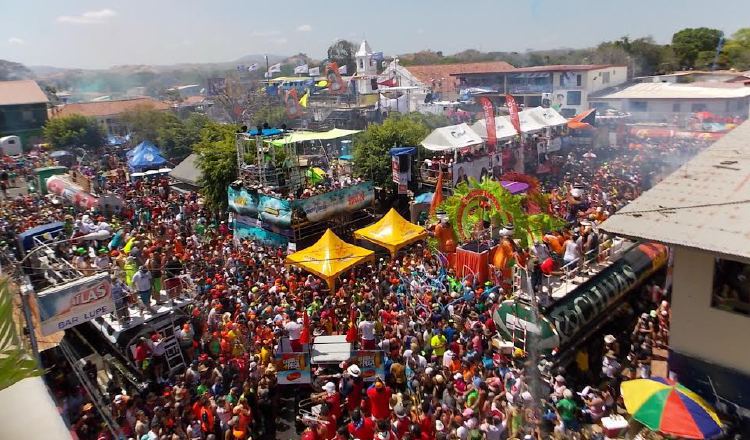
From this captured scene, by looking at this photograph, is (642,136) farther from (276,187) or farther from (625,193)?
(276,187)

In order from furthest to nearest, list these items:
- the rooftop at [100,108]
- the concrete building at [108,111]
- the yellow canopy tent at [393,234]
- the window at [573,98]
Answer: the rooftop at [100,108], the concrete building at [108,111], the window at [573,98], the yellow canopy tent at [393,234]

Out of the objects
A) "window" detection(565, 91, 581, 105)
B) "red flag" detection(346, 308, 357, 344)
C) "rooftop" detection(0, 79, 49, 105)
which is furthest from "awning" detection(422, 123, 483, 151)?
"rooftop" detection(0, 79, 49, 105)

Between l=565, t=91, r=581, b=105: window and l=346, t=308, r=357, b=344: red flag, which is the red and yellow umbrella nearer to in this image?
l=346, t=308, r=357, b=344: red flag

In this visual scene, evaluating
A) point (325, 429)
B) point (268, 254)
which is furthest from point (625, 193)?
point (325, 429)

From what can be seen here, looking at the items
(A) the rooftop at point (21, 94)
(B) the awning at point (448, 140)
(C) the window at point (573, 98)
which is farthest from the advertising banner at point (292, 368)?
(A) the rooftop at point (21, 94)

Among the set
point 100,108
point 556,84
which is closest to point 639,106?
point 556,84

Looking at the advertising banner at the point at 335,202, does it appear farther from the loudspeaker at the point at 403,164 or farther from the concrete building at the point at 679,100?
the concrete building at the point at 679,100
